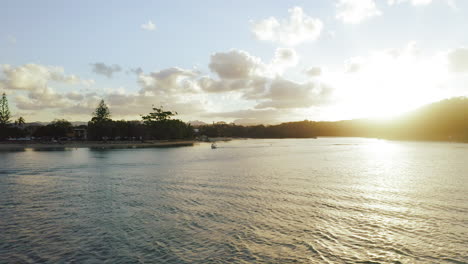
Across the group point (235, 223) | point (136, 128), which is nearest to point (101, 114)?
point (136, 128)

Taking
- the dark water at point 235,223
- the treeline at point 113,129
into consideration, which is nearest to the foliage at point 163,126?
the treeline at point 113,129

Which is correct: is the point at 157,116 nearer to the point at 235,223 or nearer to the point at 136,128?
the point at 136,128

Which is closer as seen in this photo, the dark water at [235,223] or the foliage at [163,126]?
the dark water at [235,223]

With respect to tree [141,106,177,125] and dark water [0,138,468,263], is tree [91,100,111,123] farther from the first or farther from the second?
dark water [0,138,468,263]

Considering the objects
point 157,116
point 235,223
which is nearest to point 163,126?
point 157,116

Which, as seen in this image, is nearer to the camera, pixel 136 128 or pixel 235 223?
pixel 235 223

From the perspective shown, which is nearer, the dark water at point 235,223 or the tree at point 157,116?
the dark water at point 235,223

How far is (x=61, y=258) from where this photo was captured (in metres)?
12.8

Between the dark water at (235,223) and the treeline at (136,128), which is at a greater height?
the treeline at (136,128)

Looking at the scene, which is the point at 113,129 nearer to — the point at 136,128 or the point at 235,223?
the point at 136,128

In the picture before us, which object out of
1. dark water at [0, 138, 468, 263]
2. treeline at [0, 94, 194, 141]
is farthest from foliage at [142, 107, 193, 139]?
dark water at [0, 138, 468, 263]

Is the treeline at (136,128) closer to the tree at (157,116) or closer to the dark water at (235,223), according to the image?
the tree at (157,116)

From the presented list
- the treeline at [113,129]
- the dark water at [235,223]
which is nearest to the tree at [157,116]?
the treeline at [113,129]

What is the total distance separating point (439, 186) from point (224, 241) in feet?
87.5
